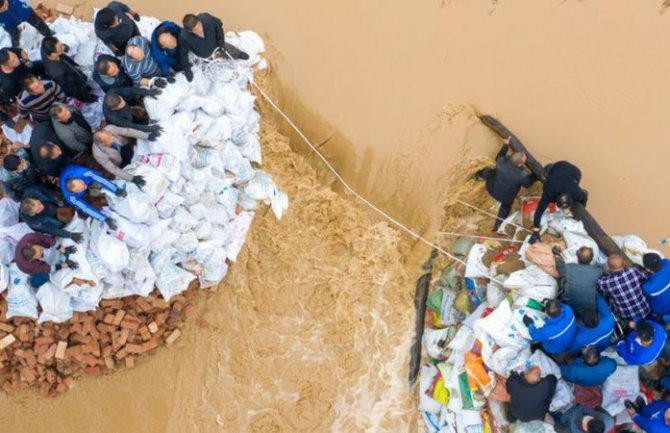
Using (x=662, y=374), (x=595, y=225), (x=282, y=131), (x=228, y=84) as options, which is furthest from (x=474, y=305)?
(x=228, y=84)

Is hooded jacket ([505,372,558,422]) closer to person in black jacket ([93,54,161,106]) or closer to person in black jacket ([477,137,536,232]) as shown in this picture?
person in black jacket ([477,137,536,232])

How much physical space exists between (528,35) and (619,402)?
295 centimetres

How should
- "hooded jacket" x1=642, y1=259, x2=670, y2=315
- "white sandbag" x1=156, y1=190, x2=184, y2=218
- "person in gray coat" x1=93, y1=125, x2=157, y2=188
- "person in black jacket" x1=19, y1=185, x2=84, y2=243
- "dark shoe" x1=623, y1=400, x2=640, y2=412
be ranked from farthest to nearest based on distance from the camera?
"white sandbag" x1=156, y1=190, x2=184, y2=218
"dark shoe" x1=623, y1=400, x2=640, y2=412
"hooded jacket" x1=642, y1=259, x2=670, y2=315
"person in gray coat" x1=93, y1=125, x2=157, y2=188
"person in black jacket" x1=19, y1=185, x2=84, y2=243

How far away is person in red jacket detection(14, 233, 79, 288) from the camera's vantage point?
3.91 m

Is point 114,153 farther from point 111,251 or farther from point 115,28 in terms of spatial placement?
point 115,28

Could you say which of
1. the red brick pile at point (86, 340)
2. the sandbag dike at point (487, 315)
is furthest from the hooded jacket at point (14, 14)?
the sandbag dike at point (487, 315)

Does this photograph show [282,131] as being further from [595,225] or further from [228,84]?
[595,225]

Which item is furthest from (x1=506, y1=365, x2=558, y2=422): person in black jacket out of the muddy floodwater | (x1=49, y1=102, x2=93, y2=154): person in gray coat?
(x1=49, y1=102, x2=93, y2=154): person in gray coat

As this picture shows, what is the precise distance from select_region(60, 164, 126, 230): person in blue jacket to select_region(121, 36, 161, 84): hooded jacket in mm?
747

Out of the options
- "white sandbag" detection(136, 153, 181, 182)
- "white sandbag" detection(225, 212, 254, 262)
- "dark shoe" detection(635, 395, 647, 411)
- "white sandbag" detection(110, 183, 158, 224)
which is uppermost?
"dark shoe" detection(635, 395, 647, 411)

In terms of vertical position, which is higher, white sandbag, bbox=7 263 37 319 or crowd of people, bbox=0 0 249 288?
crowd of people, bbox=0 0 249 288

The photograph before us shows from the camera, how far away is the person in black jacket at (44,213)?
151 inches

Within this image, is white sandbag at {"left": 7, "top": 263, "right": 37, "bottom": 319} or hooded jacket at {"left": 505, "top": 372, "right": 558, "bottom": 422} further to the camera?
white sandbag at {"left": 7, "top": 263, "right": 37, "bottom": 319}

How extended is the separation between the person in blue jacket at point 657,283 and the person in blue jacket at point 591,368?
513 millimetres
